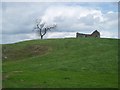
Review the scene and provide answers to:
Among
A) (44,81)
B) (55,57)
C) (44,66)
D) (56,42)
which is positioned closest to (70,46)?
(56,42)

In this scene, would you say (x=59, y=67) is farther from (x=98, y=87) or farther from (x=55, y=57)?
(x=98, y=87)

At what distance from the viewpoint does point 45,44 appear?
69.1 metres

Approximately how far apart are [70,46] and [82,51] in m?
7.05

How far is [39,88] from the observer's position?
86.0 feet

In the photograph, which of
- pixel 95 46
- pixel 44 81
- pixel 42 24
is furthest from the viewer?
pixel 42 24

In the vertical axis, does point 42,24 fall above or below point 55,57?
above

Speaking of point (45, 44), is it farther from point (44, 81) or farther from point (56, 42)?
point (44, 81)

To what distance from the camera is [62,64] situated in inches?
1834

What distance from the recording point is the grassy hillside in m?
30.5

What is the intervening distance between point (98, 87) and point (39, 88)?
5441mm

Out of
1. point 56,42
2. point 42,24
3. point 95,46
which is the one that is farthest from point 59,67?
point 42,24

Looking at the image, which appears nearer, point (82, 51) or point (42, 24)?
point (82, 51)

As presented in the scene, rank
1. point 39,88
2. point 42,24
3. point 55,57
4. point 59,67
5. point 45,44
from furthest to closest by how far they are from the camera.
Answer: point 42,24 < point 45,44 < point 55,57 < point 59,67 < point 39,88

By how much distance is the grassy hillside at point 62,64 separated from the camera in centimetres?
3052
